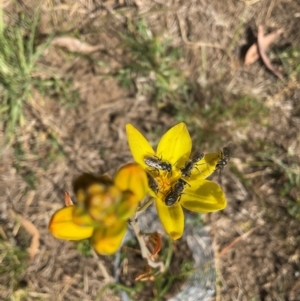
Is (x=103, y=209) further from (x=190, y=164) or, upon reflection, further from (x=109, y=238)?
(x=190, y=164)

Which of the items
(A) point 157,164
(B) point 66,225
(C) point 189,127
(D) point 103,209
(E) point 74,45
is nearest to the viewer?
(D) point 103,209

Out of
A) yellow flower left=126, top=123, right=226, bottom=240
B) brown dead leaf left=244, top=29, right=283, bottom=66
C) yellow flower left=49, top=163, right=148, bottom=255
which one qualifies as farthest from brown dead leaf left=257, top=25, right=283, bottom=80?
yellow flower left=49, top=163, right=148, bottom=255

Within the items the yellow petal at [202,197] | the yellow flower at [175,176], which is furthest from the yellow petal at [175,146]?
the yellow petal at [202,197]

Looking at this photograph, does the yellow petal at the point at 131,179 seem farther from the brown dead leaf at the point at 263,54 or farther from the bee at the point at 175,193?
the brown dead leaf at the point at 263,54

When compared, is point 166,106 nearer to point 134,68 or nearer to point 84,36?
point 134,68

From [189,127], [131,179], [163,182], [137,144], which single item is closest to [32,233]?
[189,127]

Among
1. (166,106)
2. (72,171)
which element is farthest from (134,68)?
(72,171)
